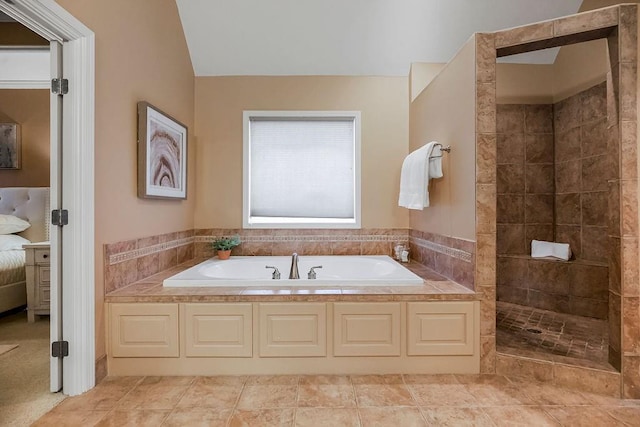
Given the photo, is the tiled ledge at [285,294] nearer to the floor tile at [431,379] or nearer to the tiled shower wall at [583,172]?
the floor tile at [431,379]

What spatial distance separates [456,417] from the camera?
163 centimetres

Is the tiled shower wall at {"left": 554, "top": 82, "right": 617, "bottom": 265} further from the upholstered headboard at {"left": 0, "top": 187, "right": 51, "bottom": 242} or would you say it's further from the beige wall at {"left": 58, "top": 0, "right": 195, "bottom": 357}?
the upholstered headboard at {"left": 0, "top": 187, "right": 51, "bottom": 242}

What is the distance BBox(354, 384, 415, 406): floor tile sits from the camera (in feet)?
5.70

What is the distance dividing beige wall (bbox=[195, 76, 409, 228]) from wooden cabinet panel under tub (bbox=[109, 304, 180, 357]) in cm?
133

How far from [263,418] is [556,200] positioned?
324cm

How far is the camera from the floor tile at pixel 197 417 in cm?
158

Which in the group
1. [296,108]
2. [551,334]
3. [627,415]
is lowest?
[627,415]

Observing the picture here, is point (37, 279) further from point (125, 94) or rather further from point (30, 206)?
point (125, 94)

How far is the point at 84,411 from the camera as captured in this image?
5.46 ft

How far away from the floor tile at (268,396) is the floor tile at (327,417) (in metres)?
0.10

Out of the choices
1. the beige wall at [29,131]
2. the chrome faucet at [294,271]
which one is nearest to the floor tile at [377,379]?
the chrome faucet at [294,271]

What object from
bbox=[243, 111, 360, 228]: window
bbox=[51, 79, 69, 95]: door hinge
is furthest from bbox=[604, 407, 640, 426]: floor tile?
bbox=[51, 79, 69, 95]: door hinge

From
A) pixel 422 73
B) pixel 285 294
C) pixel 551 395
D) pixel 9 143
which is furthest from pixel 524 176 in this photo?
pixel 9 143

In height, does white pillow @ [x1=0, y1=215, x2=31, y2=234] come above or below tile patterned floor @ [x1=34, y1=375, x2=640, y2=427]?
above
